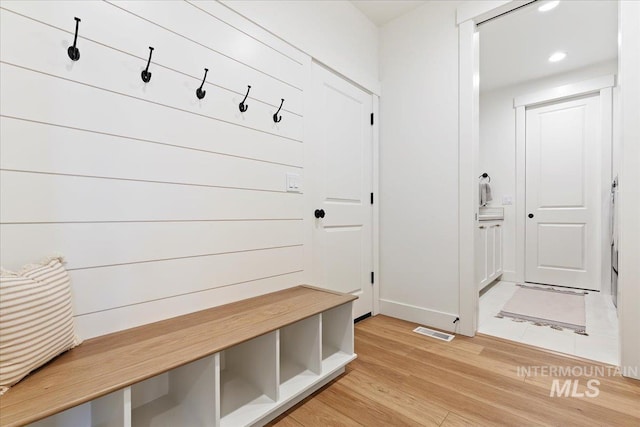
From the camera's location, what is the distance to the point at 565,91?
3518mm

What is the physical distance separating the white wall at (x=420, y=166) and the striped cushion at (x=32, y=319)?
226 cm

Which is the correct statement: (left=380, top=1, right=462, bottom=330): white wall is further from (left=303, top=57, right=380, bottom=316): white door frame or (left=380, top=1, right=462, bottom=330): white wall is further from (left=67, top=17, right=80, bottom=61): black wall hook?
(left=67, top=17, right=80, bottom=61): black wall hook

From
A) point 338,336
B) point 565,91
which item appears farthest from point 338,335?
point 565,91

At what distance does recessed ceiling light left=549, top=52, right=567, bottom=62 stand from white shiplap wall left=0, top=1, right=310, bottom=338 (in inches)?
126

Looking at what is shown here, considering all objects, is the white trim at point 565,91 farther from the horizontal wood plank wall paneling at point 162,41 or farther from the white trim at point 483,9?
the horizontal wood plank wall paneling at point 162,41

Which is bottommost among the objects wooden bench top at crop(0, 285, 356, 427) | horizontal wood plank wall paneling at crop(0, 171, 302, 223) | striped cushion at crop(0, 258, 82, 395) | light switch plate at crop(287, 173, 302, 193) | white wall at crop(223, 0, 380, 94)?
wooden bench top at crop(0, 285, 356, 427)

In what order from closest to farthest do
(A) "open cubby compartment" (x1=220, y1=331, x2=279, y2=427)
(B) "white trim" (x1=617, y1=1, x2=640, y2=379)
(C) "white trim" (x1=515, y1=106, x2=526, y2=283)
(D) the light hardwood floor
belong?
(A) "open cubby compartment" (x1=220, y1=331, x2=279, y2=427)
(D) the light hardwood floor
(B) "white trim" (x1=617, y1=1, x2=640, y2=379)
(C) "white trim" (x1=515, y1=106, x2=526, y2=283)

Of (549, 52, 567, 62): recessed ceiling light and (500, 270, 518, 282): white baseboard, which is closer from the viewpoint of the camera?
(549, 52, 567, 62): recessed ceiling light

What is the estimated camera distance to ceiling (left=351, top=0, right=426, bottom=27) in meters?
2.44

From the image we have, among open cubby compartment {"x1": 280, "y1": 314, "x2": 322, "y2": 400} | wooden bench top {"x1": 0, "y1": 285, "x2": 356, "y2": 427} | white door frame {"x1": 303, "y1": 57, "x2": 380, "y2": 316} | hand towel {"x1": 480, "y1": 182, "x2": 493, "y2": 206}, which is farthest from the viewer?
hand towel {"x1": 480, "y1": 182, "x2": 493, "y2": 206}

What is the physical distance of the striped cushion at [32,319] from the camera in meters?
0.79

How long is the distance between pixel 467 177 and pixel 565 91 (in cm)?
256

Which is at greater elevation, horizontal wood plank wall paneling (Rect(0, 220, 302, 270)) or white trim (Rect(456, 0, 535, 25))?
white trim (Rect(456, 0, 535, 25))

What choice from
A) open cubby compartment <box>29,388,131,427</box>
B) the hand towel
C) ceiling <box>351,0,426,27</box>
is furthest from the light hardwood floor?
ceiling <box>351,0,426,27</box>
